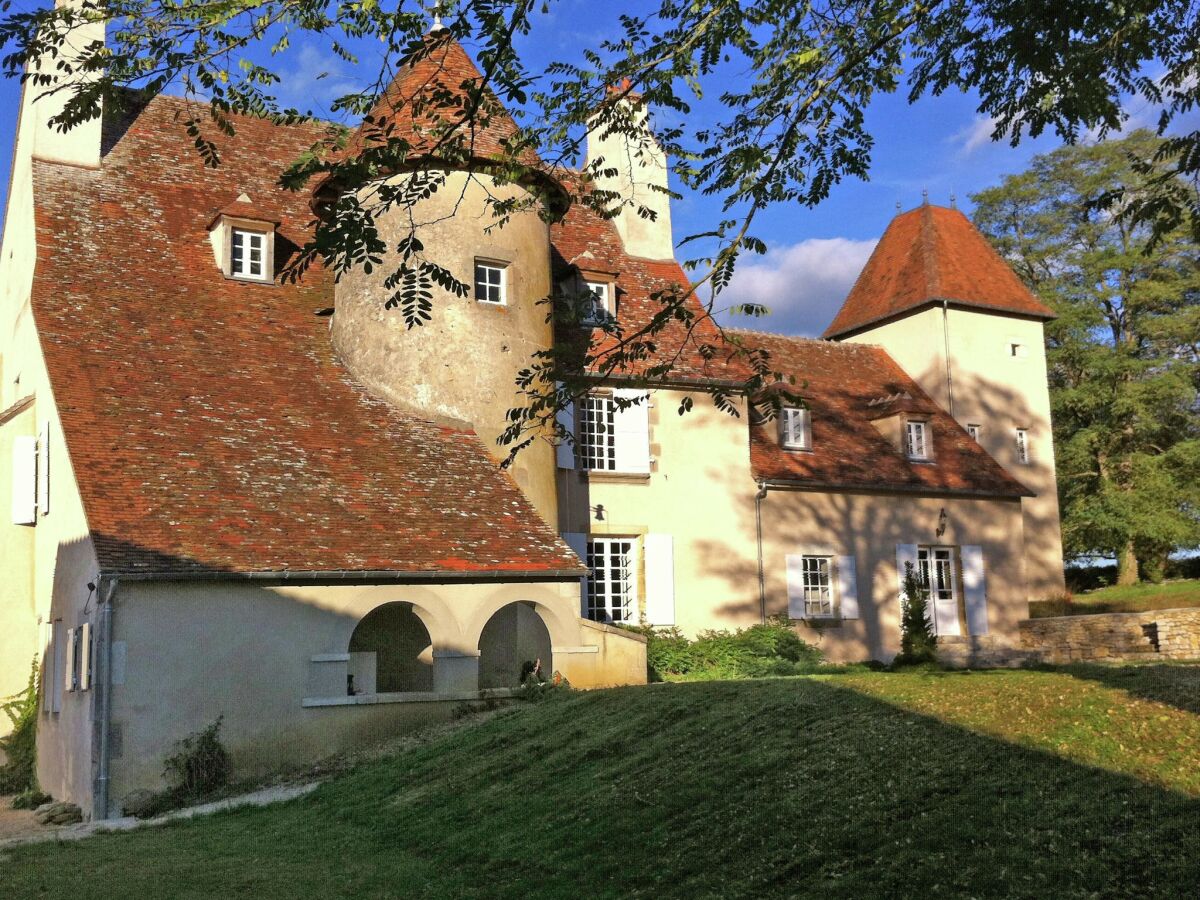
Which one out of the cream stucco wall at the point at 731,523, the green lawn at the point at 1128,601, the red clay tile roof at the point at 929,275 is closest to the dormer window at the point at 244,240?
the cream stucco wall at the point at 731,523

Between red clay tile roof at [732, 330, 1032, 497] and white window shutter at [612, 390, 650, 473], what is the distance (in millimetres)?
2515

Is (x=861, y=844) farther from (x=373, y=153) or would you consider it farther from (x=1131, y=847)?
(x=373, y=153)

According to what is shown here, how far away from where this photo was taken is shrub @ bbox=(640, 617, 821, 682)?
20.3 meters

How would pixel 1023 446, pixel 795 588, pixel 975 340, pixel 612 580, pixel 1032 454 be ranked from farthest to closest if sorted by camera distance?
pixel 1032 454 → pixel 1023 446 → pixel 975 340 → pixel 795 588 → pixel 612 580

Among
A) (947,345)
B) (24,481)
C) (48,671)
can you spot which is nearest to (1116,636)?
(947,345)

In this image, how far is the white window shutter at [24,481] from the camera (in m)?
17.4

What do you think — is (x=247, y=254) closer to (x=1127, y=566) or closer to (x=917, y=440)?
(x=917, y=440)

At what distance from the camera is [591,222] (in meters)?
24.8

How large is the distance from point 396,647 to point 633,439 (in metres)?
5.95

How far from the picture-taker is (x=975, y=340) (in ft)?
98.3

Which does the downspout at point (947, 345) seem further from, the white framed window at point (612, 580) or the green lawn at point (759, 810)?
the green lawn at point (759, 810)

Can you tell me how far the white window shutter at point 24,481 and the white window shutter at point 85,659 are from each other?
3.63m

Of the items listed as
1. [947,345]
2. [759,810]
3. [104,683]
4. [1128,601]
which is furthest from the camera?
[1128,601]

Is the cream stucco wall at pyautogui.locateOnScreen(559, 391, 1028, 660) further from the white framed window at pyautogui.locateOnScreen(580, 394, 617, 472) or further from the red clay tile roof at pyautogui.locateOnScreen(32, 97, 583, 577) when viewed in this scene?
the red clay tile roof at pyautogui.locateOnScreen(32, 97, 583, 577)
